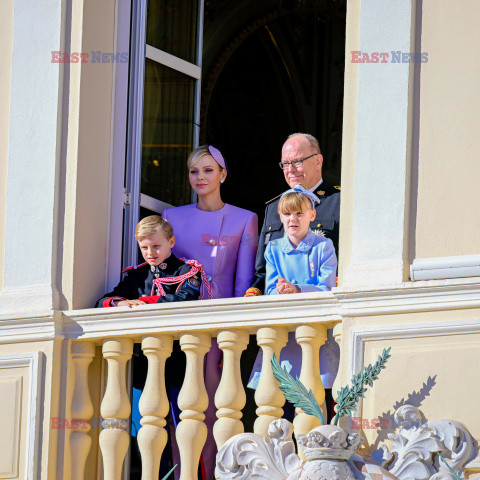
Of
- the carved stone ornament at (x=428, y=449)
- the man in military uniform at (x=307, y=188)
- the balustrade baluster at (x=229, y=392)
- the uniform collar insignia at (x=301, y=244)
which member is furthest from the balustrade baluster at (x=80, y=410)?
the carved stone ornament at (x=428, y=449)

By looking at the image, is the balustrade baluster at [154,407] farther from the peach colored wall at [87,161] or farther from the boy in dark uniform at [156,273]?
the peach colored wall at [87,161]

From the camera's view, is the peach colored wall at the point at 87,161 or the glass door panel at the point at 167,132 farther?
the glass door panel at the point at 167,132

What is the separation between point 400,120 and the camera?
23.6 feet

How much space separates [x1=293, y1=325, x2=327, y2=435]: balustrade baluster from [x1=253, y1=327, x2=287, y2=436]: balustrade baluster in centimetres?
10

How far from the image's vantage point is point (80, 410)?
7523 millimetres

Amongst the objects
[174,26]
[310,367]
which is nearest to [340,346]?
[310,367]

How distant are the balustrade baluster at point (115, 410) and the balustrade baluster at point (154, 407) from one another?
0.38 feet

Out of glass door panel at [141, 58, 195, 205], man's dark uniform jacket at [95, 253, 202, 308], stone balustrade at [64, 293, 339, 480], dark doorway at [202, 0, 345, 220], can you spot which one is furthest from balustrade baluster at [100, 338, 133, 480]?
dark doorway at [202, 0, 345, 220]

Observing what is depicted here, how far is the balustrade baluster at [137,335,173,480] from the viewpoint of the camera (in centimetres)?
730

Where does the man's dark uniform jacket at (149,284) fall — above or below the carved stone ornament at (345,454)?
above

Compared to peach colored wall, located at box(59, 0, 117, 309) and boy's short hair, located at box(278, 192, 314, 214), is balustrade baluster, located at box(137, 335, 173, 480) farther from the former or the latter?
boy's short hair, located at box(278, 192, 314, 214)

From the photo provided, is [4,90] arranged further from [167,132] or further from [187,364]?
[187,364]

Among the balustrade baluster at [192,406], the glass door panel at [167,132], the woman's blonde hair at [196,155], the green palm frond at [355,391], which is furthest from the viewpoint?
the glass door panel at [167,132]

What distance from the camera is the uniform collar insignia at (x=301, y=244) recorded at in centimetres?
753
